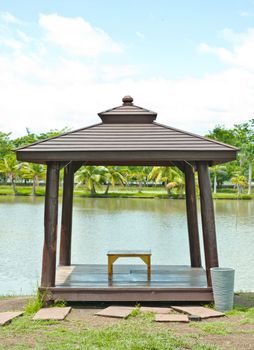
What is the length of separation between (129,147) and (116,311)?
2154mm

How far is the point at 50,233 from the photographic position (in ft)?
24.5

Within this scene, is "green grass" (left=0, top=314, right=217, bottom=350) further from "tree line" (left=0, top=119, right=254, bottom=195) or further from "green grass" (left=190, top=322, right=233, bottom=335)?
"tree line" (left=0, top=119, right=254, bottom=195)

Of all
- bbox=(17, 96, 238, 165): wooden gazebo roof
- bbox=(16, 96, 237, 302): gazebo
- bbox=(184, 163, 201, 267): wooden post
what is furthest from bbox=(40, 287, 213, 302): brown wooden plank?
bbox=(184, 163, 201, 267): wooden post

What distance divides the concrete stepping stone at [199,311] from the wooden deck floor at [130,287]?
0.24m

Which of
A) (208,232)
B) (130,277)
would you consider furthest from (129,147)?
(130,277)

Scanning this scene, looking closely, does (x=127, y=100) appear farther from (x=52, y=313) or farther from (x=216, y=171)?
(x=216, y=171)

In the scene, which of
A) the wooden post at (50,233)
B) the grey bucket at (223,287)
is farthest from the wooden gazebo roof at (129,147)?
the grey bucket at (223,287)

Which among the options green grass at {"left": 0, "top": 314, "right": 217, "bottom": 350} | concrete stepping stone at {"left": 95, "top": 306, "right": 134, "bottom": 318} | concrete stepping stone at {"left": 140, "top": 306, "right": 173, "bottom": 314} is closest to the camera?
green grass at {"left": 0, "top": 314, "right": 217, "bottom": 350}

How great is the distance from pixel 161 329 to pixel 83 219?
18.9 metres

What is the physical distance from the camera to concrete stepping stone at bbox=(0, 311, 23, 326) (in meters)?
6.16

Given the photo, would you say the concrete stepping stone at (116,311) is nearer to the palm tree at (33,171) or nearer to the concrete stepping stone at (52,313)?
the concrete stepping stone at (52,313)

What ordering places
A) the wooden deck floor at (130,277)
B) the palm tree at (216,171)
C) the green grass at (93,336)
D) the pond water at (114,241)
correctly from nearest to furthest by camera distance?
the green grass at (93,336) → the wooden deck floor at (130,277) → the pond water at (114,241) → the palm tree at (216,171)

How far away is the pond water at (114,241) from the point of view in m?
11.6

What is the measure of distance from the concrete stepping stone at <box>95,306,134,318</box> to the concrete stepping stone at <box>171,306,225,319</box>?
0.63 metres
